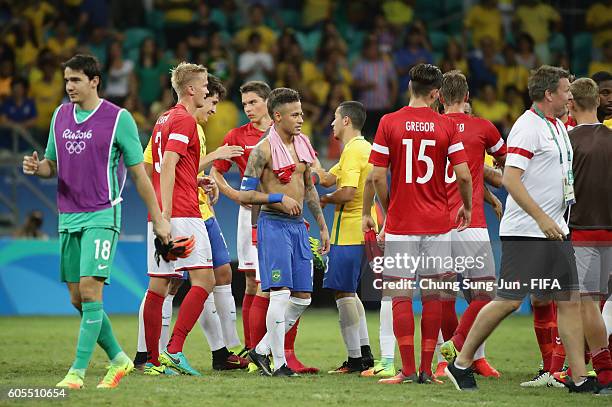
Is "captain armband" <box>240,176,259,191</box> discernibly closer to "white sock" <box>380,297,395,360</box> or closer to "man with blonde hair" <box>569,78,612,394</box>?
"white sock" <box>380,297,395,360</box>

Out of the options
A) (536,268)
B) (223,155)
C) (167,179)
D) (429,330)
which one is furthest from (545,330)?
(167,179)

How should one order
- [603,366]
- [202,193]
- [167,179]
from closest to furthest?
[603,366]
[167,179]
[202,193]

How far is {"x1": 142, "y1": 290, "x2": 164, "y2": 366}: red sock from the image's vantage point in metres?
10.0

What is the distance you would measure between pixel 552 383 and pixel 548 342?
25.3 inches

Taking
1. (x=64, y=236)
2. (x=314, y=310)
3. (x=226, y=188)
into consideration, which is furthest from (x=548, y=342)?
(x=314, y=310)

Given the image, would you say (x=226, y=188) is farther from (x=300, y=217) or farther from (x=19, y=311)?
(x=19, y=311)

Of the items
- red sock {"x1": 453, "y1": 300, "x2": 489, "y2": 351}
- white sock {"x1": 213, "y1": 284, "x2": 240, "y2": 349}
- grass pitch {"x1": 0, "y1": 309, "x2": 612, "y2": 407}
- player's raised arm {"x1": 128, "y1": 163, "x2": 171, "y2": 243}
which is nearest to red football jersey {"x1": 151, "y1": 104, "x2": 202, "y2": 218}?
white sock {"x1": 213, "y1": 284, "x2": 240, "y2": 349}

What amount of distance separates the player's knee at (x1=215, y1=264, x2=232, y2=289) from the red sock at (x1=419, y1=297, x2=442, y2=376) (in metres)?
2.41

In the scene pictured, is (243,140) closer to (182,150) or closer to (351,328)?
(182,150)

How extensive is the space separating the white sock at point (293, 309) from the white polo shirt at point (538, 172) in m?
2.03

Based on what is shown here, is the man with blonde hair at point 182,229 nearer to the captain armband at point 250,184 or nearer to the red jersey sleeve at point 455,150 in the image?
the captain armband at point 250,184

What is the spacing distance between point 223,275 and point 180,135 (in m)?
1.82

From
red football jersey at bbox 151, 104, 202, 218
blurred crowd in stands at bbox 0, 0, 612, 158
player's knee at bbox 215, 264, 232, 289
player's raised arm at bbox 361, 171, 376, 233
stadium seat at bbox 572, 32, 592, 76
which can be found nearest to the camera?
player's raised arm at bbox 361, 171, 376, 233

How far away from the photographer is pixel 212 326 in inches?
427
